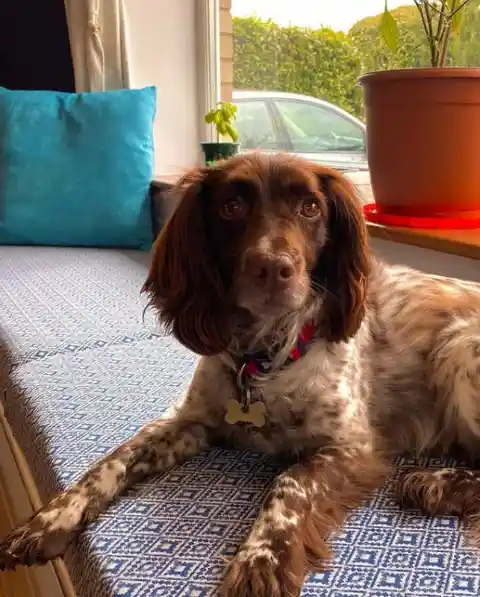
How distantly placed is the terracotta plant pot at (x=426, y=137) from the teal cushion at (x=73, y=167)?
1.34 metres

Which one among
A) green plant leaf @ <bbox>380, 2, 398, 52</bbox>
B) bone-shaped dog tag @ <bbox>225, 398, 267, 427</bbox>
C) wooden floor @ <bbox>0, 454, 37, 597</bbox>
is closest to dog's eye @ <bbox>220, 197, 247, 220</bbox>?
bone-shaped dog tag @ <bbox>225, 398, 267, 427</bbox>

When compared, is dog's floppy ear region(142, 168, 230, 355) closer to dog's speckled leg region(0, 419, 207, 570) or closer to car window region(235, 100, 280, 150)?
dog's speckled leg region(0, 419, 207, 570)

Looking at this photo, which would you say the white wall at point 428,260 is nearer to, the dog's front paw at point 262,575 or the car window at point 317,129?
the car window at point 317,129

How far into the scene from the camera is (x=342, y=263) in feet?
4.58

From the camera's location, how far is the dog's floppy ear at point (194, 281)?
134 cm

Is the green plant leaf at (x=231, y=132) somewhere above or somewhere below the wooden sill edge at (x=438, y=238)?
above

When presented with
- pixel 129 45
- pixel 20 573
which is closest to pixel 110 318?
pixel 20 573

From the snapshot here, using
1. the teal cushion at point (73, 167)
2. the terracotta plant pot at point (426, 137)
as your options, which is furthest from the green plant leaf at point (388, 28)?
the teal cushion at point (73, 167)

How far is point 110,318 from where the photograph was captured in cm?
223

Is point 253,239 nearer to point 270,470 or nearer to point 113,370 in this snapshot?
point 270,470

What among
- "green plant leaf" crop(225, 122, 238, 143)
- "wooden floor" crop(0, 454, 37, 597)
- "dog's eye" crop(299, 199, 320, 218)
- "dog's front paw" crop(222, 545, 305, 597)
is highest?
"green plant leaf" crop(225, 122, 238, 143)

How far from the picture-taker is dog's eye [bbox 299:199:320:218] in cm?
133

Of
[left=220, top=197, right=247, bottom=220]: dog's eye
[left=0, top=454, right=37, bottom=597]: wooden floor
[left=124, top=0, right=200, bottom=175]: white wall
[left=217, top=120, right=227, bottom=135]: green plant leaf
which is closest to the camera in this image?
[left=220, top=197, right=247, bottom=220]: dog's eye

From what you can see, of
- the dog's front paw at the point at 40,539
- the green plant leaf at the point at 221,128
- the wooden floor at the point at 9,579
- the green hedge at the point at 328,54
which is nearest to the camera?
the dog's front paw at the point at 40,539
